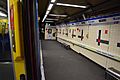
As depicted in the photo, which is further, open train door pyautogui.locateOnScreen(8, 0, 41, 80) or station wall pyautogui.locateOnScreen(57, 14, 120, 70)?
station wall pyautogui.locateOnScreen(57, 14, 120, 70)

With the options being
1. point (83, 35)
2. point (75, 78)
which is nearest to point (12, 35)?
point (75, 78)

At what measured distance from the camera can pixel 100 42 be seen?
672cm

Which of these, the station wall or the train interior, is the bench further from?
the station wall

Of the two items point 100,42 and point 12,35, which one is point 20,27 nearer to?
point 12,35

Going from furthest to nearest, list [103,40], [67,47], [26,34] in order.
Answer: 1. [67,47]
2. [103,40]
3. [26,34]

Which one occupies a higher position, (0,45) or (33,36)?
(33,36)

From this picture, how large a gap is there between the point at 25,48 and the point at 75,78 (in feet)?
14.0

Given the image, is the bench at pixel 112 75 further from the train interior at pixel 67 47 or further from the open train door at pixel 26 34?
the open train door at pixel 26 34

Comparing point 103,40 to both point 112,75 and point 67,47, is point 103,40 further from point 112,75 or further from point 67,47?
point 67,47

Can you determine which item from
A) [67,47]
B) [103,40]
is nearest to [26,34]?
[103,40]

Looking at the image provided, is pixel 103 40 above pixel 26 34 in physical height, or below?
below

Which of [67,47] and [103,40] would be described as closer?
[103,40]

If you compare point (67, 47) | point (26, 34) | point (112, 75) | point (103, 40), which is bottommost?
point (112, 75)

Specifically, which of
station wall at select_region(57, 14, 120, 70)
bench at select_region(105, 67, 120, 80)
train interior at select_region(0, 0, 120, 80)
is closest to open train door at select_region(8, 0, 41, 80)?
train interior at select_region(0, 0, 120, 80)
